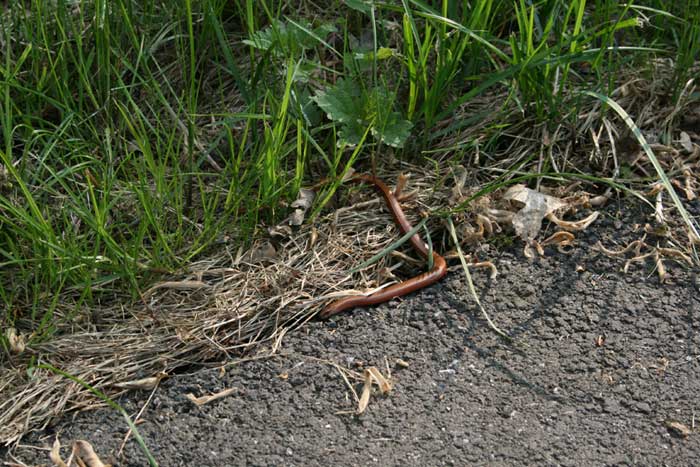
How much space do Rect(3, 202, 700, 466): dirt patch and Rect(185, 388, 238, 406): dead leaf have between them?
17 mm

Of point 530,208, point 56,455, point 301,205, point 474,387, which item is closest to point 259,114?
point 301,205

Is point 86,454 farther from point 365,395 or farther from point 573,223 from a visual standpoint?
point 573,223

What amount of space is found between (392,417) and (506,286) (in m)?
0.66

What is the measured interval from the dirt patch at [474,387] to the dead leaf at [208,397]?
2 centimetres

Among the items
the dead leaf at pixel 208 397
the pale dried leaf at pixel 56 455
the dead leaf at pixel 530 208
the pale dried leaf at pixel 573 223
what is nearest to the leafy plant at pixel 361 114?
the dead leaf at pixel 530 208

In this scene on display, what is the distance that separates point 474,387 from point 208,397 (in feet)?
2.55

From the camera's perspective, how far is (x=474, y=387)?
282cm

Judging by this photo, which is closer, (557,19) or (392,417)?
(392,417)

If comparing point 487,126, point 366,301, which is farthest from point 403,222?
point 487,126

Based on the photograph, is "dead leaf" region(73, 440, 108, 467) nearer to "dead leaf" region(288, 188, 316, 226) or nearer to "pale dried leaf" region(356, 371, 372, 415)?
"pale dried leaf" region(356, 371, 372, 415)

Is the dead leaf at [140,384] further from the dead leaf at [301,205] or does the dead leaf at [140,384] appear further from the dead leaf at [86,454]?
the dead leaf at [301,205]

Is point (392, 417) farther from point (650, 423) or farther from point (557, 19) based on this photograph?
point (557, 19)

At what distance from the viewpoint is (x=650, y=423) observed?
2678 millimetres

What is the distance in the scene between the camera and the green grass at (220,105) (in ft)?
10.2
